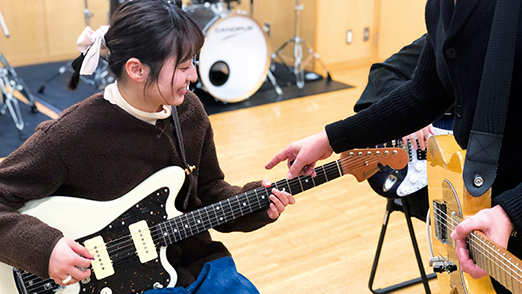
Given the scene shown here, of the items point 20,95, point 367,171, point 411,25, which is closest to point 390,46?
point 411,25

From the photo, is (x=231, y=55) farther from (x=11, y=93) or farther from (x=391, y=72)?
(x=391, y=72)

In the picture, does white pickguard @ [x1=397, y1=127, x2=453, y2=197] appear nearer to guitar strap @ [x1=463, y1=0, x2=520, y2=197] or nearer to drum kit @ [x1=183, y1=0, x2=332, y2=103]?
guitar strap @ [x1=463, y1=0, x2=520, y2=197]

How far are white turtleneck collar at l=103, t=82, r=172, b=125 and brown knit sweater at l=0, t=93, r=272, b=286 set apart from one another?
0.02m

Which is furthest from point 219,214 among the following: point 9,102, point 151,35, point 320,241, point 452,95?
point 9,102

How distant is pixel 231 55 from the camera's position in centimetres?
485

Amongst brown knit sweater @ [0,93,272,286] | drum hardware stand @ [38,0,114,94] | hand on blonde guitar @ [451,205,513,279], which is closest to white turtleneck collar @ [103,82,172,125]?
brown knit sweater @ [0,93,272,286]

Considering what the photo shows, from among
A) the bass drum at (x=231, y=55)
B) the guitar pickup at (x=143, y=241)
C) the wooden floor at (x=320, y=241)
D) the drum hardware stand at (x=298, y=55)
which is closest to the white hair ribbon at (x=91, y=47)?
the guitar pickup at (x=143, y=241)

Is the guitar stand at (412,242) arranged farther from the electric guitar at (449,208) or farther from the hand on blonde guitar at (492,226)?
the hand on blonde guitar at (492,226)

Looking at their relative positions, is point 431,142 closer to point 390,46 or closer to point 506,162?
point 506,162

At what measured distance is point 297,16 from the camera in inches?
216

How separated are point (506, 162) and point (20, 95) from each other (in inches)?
181

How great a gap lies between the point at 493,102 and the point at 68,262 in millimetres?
978

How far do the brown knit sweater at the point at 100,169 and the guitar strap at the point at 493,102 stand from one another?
0.61 m

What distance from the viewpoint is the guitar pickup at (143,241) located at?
1565mm
